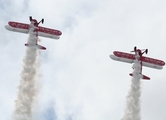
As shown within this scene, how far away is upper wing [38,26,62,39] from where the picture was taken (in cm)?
14894

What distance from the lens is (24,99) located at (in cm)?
14788

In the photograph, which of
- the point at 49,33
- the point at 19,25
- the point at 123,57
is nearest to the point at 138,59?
the point at 123,57

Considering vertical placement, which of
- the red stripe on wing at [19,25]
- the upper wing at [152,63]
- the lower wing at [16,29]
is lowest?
the upper wing at [152,63]

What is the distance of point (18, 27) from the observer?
149m

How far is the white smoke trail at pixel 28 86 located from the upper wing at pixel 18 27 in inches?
90.4

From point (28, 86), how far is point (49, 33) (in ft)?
62.1

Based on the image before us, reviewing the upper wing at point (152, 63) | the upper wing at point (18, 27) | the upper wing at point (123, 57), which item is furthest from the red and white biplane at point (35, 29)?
the upper wing at point (152, 63)

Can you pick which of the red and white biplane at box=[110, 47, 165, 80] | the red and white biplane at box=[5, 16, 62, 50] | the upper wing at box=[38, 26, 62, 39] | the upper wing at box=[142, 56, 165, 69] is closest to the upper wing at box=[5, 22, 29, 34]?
the red and white biplane at box=[5, 16, 62, 50]

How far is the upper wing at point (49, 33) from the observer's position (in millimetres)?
148938

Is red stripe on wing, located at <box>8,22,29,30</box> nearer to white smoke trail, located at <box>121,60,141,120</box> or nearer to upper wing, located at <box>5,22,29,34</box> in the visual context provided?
upper wing, located at <box>5,22,29,34</box>

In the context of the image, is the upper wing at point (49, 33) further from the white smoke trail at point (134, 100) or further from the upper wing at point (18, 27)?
the white smoke trail at point (134, 100)

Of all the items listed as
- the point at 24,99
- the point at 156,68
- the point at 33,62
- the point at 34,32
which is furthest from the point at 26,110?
the point at 156,68

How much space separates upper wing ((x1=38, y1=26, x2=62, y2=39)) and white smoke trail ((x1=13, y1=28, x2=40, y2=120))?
3191mm

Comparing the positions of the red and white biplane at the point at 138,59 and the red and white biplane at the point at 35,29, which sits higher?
the red and white biplane at the point at 35,29
